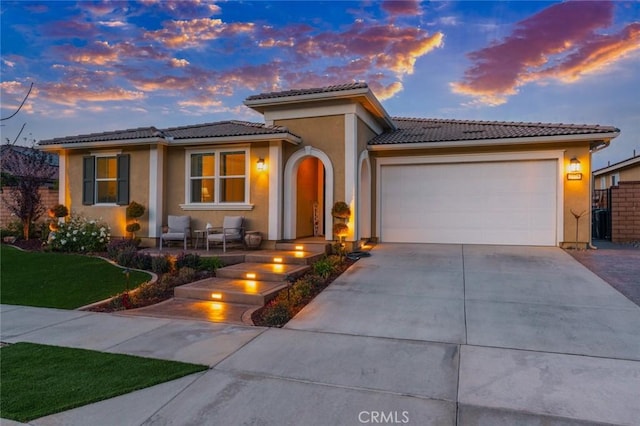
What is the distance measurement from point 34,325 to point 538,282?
873cm

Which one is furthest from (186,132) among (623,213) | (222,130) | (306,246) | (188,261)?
(623,213)

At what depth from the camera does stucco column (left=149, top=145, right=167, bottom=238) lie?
1188 cm

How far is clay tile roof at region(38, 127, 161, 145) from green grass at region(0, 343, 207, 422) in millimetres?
8440

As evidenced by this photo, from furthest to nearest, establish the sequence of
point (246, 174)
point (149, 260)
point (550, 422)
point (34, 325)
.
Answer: point (246, 174) < point (149, 260) < point (34, 325) < point (550, 422)

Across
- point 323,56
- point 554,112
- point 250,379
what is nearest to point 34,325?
point 250,379

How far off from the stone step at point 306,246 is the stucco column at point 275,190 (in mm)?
338

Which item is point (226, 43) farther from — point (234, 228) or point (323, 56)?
point (234, 228)

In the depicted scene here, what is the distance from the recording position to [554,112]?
637 inches

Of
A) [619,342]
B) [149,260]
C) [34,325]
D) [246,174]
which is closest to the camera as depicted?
[619,342]

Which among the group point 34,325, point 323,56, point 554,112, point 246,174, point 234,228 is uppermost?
point 323,56

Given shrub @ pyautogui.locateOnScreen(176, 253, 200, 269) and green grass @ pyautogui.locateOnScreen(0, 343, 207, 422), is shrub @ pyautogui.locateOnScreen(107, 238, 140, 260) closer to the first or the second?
shrub @ pyautogui.locateOnScreen(176, 253, 200, 269)

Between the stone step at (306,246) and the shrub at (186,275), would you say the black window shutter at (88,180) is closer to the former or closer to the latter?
the shrub at (186,275)

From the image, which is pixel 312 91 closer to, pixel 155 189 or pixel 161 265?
pixel 155 189

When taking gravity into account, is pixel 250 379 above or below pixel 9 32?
below
